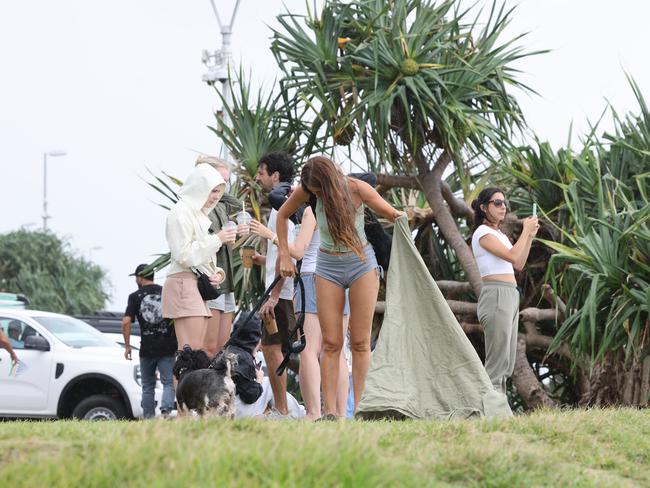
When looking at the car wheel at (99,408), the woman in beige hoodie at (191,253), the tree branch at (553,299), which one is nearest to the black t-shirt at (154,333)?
the car wheel at (99,408)

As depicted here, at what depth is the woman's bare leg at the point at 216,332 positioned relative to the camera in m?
7.73

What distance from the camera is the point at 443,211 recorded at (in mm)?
14016

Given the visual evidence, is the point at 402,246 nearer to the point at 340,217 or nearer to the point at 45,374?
the point at 340,217

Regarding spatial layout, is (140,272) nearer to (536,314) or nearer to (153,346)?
(153,346)

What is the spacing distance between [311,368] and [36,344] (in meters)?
7.04

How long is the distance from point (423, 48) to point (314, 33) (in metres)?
1.41

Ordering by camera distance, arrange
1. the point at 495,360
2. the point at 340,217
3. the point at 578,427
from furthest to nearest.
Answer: the point at 495,360
the point at 340,217
the point at 578,427

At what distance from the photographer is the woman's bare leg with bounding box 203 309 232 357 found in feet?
25.3

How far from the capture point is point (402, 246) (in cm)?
735

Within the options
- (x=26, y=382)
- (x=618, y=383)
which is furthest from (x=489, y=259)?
(x=26, y=382)

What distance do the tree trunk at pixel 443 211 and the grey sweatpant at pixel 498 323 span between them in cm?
594

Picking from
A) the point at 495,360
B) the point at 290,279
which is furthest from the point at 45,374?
the point at 495,360

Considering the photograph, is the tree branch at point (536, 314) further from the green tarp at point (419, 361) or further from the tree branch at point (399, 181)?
the green tarp at point (419, 361)

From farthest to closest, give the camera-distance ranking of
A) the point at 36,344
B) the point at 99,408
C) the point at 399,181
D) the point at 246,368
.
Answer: the point at 399,181 < the point at 36,344 < the point at 99,408 < the point at 246,368
